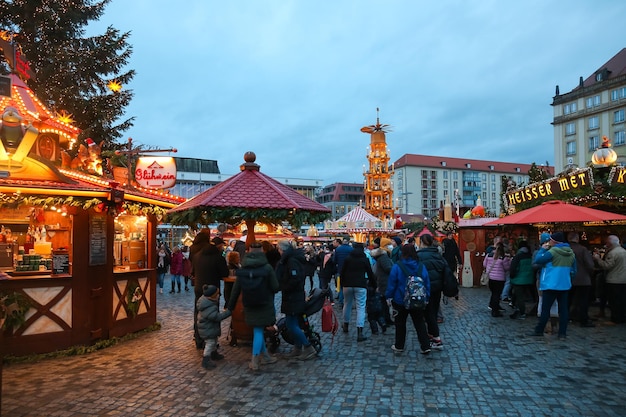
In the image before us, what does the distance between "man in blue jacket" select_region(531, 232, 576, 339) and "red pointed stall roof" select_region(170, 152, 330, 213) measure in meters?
4.05

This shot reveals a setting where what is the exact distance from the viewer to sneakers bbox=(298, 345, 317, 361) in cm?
693

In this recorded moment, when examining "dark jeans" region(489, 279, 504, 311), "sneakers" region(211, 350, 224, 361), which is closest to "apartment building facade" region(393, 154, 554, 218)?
"dark jeans" region(489, 279, 504, 311)

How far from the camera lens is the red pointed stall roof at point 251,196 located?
7344 mm

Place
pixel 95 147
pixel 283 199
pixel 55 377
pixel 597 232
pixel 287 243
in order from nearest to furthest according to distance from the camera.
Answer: pixel 55 377 → pixel 287 243 → pixel 283 199 → pixel 95 147 → pixel 597 232

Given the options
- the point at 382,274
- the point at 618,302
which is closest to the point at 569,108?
the point at 618,302

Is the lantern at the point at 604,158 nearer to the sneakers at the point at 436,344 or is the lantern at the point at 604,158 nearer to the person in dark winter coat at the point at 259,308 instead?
the sneakers at the point at 436,344

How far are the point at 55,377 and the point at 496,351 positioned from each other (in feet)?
21.2

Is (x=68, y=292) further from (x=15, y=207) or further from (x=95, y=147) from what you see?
(x=95, y=147)

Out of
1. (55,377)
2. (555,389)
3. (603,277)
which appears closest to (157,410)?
(55,377)

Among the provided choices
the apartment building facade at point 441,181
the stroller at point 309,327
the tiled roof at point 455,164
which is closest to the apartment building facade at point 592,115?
the apartment building facade at point 441,181

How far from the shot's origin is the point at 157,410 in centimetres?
492

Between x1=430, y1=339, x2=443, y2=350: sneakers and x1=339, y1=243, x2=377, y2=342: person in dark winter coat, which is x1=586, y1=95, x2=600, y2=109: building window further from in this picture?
x1=430, y1=339, x2=443, y2=350: sneakers

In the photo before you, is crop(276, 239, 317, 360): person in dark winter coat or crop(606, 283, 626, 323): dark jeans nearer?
crop(276, 239, 317, 360): person in dark winter coat

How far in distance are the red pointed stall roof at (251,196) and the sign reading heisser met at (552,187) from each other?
8.35 m
